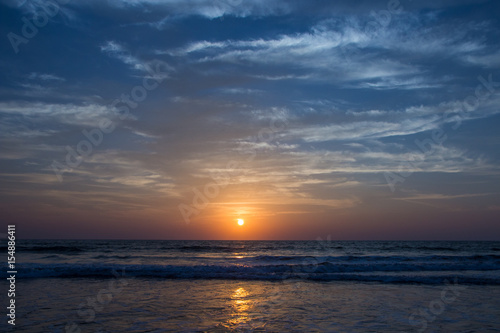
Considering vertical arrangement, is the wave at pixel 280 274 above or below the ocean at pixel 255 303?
below

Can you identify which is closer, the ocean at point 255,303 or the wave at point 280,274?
the ocean at point 255,303

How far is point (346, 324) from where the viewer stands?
9375 millimetres

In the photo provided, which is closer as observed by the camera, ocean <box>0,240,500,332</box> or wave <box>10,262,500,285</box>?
ocean <box>0,240,500,332</box>

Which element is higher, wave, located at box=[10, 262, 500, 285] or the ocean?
the ocean

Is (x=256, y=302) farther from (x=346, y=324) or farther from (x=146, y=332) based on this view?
(x=146, y=332)

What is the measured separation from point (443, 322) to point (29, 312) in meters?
12.7

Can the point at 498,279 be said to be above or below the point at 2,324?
below

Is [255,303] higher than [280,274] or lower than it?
higher

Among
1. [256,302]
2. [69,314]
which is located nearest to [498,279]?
[256,302]

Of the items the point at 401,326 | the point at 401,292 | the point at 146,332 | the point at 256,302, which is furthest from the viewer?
the point at 401,292

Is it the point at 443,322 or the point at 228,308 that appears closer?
the point at 443,322

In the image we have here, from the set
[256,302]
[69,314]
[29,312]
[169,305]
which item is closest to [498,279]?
[256,302]

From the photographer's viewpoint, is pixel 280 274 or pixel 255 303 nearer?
pixel 255 303

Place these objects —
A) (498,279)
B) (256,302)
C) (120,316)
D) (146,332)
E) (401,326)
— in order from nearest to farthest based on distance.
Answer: (146,332) → (401,326) → (120,316) → (256,302) → (498,279)
